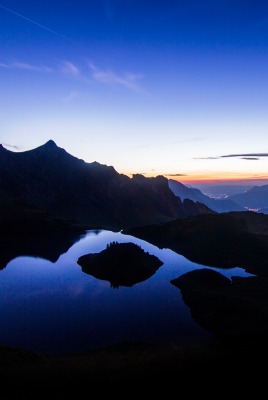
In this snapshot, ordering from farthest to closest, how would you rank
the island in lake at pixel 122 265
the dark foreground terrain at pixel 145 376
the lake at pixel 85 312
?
the island in lake at pixel 122 265 < the lake at pixel 85 312 < the dark foreground terrain at pixel 145 376

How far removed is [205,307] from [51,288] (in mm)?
54938

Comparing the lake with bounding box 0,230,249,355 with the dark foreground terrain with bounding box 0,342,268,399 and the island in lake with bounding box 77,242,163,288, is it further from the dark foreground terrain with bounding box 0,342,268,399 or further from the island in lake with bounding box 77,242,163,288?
the dark foreground terrain with bounding box 0,342,268,399

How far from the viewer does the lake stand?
2635 inches

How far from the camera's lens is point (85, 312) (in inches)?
3346

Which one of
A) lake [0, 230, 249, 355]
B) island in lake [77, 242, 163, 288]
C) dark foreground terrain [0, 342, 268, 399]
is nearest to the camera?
dark foreground terrain [0, 342, 268, 399]

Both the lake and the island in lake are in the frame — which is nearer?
the lake

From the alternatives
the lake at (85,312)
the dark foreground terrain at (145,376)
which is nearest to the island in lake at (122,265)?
the lake at (85,312)

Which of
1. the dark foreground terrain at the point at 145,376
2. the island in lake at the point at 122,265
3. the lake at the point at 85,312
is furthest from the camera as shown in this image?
the island in lake at the point at 122,265

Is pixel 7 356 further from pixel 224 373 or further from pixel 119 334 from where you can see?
pixel 224 373

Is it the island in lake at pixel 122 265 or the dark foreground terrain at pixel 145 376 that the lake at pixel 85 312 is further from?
the dark foreground terrain at pixel 145 376

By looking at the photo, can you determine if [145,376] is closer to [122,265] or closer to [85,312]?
[85,312]

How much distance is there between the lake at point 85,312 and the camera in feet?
220

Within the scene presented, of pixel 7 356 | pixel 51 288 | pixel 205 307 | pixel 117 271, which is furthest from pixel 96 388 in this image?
pixel 117 271

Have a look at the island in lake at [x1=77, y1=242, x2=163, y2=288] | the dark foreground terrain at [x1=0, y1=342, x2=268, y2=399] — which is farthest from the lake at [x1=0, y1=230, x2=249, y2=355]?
the dark foreground terrain at [x1=0, y1=342, x2=268, y2=399]
